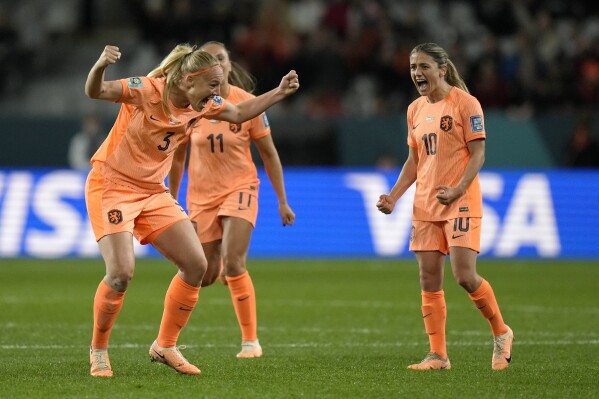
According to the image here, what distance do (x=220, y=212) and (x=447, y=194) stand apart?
83.2 inches

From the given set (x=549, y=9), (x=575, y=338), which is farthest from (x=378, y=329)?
(x=549, y=9)

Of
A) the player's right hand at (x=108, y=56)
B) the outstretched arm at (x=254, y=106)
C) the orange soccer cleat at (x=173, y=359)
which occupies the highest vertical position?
the player's right hand at (x=108, y=56)

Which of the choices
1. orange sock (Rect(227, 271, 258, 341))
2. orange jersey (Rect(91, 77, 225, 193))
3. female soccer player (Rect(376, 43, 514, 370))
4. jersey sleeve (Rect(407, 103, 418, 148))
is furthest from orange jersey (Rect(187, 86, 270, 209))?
orange jersey (Rect(91, 77, 225, 193))

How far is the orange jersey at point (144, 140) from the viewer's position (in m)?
7.16

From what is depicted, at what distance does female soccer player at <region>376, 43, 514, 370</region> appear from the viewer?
7676mm

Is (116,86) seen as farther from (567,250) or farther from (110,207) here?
(567,250)

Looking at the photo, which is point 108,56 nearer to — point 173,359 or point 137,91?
point 137,91

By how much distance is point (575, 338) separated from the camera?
943 cm

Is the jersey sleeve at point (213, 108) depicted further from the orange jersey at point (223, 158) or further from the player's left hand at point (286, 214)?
the player's left hand at point (286, 214)

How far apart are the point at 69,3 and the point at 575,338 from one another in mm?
16104

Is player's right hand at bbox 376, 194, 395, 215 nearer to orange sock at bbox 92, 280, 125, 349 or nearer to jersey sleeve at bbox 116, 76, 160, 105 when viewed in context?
jersey sleeve at bbox 116, 76, 160, 105

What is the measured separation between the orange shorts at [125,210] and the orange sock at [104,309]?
328 millimetres

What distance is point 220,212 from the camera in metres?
8.91

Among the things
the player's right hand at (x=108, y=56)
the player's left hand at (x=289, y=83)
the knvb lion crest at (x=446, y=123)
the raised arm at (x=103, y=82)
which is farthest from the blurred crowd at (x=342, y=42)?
the player's right hand at (x=108, y=56)
